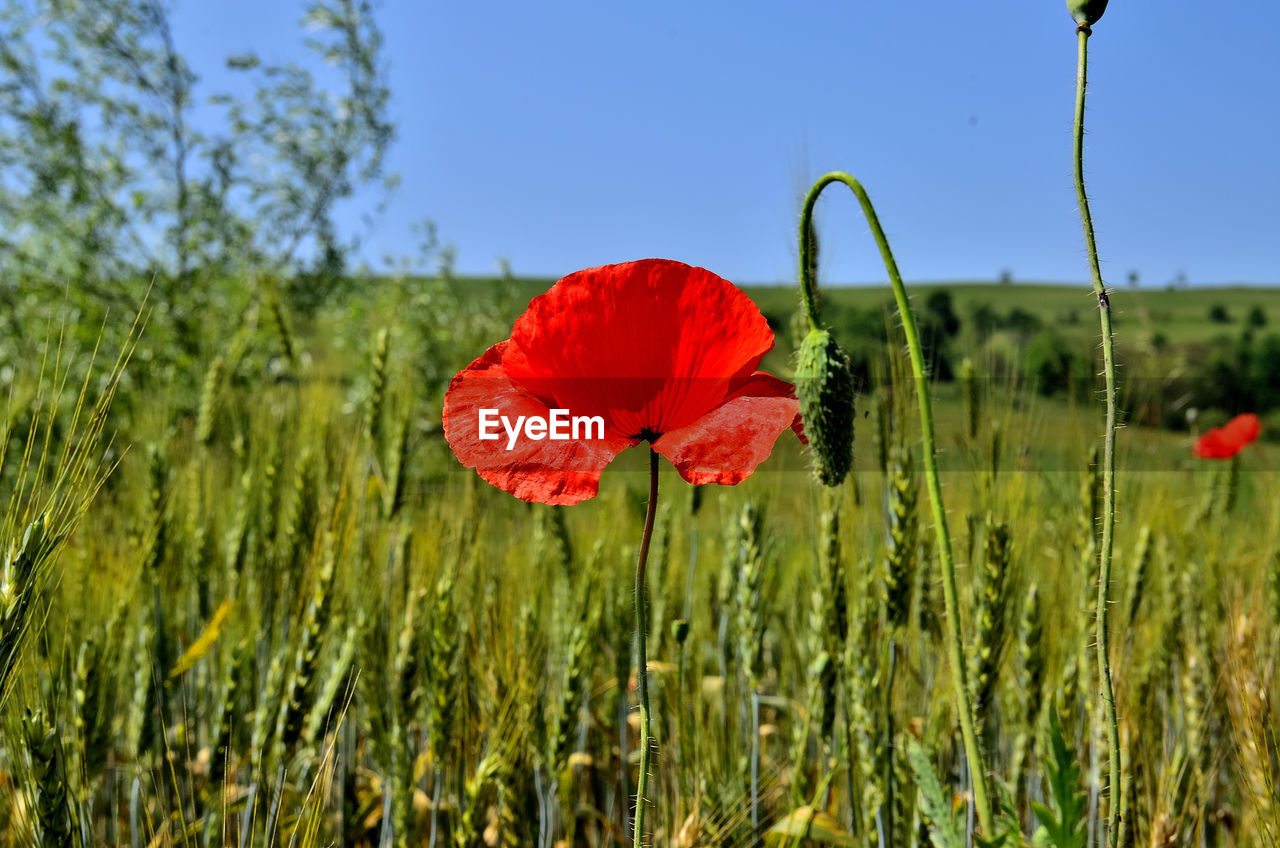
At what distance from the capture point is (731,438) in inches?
21.9

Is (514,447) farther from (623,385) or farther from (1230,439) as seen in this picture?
(1230,439)

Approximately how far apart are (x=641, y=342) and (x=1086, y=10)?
0.33 meters

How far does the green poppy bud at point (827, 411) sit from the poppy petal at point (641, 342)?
0.05 meters

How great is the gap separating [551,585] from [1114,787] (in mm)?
1842

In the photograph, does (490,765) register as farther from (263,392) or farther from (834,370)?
(263,392)

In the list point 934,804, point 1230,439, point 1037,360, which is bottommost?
point 934,804

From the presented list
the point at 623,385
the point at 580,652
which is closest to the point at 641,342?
the point at 623,385

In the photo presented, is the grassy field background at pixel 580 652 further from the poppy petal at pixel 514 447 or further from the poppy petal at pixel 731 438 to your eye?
the poppy petal at pixel 514 447

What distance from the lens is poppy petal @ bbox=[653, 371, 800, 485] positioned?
0.54 metres

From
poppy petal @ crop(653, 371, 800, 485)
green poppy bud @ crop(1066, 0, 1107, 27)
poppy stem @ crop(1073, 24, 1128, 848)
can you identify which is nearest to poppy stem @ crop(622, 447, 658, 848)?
poppy petal @ crop(653, 371, 800, 485)

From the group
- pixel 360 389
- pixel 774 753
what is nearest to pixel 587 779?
pixel 774 753

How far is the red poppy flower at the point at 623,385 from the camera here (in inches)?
21.8

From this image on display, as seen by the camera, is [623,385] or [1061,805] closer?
[623,385]

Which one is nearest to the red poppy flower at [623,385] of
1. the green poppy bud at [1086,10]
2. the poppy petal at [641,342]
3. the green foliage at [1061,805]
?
the poppy petal at [641,342]
